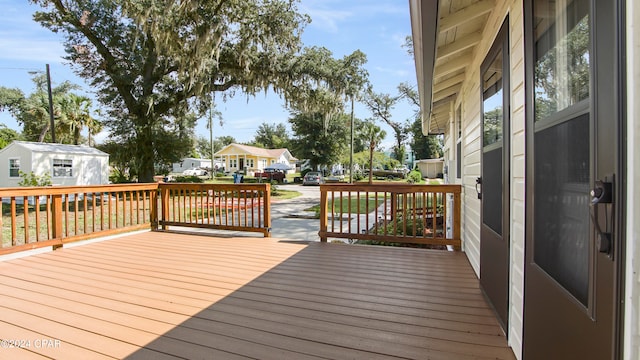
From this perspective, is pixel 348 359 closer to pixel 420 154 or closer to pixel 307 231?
pixel 307 231

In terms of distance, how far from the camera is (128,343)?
1.96 m

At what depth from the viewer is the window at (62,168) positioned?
12.1 m

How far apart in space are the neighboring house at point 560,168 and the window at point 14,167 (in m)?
14.6

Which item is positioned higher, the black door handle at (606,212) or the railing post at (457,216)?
the black door handle at (606,212)

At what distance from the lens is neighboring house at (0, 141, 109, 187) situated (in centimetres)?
1148

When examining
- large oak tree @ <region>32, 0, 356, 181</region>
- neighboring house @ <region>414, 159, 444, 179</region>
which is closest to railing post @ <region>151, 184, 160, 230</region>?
large oak tree @ <region>32, 0, 356, 181</region>

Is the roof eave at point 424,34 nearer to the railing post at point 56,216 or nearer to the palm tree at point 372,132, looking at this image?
the railing post at point 56,216

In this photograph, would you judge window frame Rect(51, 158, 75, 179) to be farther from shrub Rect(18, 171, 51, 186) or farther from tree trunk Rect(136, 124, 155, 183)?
tree trunk Rect(136, 124, 155, 183)

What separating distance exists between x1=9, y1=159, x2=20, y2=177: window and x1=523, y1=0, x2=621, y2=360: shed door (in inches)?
605

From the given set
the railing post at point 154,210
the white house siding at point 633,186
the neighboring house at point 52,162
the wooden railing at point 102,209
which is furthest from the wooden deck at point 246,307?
the neighboring house at point 52,162

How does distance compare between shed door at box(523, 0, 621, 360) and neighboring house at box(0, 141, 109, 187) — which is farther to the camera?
neighboring house at box(0, 141, 109, 187)

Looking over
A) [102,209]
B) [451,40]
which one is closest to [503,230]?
[451,40]

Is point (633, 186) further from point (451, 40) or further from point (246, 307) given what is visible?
point (451, 40)

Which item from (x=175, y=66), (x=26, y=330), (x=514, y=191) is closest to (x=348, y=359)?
(x=514, y=191)
